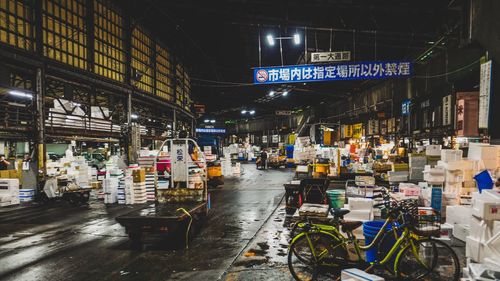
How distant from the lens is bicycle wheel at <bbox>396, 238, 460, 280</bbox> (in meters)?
5.27

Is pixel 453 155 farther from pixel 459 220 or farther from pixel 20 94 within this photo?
pixel 20 94

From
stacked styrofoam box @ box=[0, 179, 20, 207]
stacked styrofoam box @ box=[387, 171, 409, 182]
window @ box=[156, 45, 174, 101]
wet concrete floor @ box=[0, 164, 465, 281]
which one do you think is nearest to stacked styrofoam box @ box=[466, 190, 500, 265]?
wet concrete floor @ box=[0, 164, 465, 281]

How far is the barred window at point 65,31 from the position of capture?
50.6 feet

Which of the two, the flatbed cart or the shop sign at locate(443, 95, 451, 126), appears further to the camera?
the shop sign at locate(443, 95, 451, 126)

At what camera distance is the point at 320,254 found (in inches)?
222

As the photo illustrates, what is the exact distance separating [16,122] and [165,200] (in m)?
9.20

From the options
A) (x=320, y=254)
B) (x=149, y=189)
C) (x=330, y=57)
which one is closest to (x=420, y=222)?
(x=320, y=254)

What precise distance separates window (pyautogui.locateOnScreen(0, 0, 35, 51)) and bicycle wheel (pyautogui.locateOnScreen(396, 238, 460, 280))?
15577mm

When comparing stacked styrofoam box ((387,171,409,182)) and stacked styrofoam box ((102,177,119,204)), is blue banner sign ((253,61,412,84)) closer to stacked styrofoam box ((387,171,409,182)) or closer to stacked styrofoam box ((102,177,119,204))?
stacked styrofoam box ((387,171,409,182))

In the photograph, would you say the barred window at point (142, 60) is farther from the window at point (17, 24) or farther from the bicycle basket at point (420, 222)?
the bicycle basket at point (420, 222)

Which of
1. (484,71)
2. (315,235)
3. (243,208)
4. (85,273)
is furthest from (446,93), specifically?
(85,273)

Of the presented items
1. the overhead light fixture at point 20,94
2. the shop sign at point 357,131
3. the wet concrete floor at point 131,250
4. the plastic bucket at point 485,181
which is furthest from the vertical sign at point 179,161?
the shop sign at point 357,131

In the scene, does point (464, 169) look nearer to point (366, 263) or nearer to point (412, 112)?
point (366, 263)

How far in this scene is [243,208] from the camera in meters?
12.5
